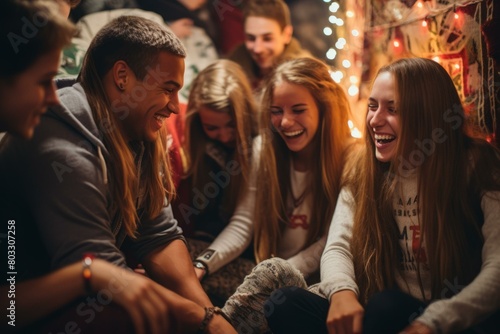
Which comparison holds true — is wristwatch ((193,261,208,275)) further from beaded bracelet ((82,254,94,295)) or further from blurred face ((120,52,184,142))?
A: beaded bracelet ((82,254,94,295))

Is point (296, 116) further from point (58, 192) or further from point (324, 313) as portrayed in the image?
point (58, 192)

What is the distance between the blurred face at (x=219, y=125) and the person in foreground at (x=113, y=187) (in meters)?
0.52

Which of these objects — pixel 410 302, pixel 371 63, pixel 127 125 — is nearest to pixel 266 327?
pixel 410 302

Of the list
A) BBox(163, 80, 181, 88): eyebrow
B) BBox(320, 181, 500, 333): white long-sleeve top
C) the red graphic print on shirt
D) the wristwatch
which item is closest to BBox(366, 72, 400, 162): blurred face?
BBox(320, 181, 500, 333): white long-sleeve top

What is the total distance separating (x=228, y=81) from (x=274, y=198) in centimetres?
60

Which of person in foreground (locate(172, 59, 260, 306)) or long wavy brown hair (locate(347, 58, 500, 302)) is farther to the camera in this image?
person in foreground (locate(172, 59, 260, 306))

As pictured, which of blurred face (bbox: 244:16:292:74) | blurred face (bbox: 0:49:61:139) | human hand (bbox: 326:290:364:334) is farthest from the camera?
blurred face (bbox: 244:16:292:74)

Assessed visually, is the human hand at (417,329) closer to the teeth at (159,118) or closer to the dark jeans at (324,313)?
the dark jeans at (324,313)

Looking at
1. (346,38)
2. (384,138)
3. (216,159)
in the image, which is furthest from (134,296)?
(346,38)

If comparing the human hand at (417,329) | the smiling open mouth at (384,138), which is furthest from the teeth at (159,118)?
the human hand at (417,329)

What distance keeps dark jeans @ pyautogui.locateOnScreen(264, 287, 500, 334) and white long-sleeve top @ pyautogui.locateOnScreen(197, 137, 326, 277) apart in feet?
1.26

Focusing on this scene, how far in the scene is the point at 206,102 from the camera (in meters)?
2.15

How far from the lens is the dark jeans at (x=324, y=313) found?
1.27m

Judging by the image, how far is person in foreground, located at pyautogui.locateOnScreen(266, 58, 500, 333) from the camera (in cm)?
132
